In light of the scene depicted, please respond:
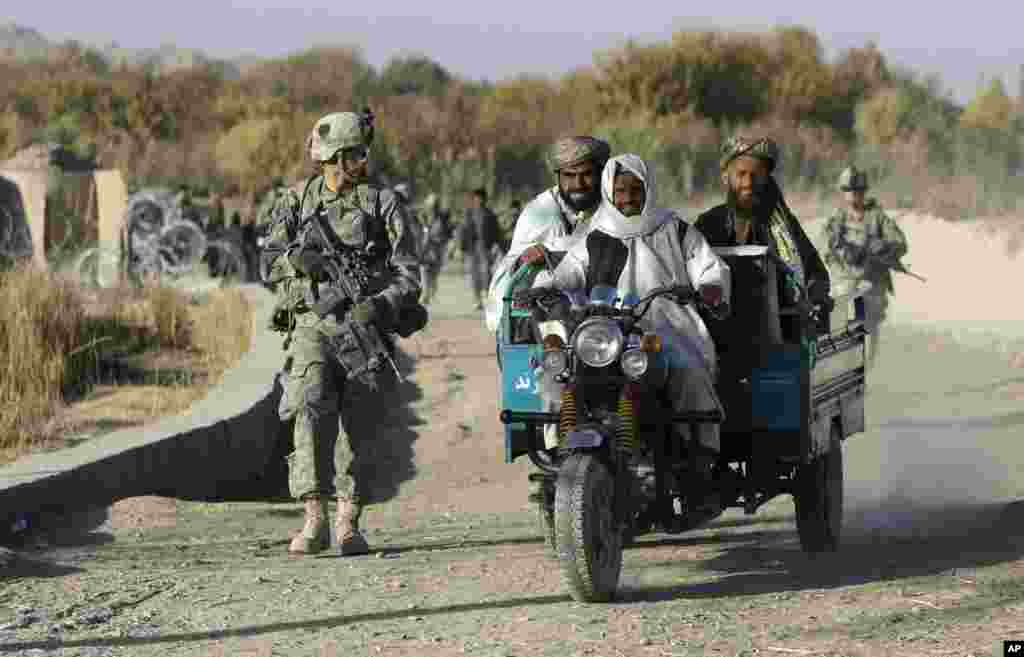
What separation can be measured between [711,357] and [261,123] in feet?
183

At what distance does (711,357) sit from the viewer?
816 centimetres

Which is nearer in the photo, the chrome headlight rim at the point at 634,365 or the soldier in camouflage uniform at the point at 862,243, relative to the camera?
the chrome headlight rim at the point at 634,365

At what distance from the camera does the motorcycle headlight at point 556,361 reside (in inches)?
306

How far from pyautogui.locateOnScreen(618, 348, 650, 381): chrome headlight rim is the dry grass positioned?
5093mm

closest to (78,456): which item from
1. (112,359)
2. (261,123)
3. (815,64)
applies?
(112,359)

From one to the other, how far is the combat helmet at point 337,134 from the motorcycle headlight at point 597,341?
83.4 inches

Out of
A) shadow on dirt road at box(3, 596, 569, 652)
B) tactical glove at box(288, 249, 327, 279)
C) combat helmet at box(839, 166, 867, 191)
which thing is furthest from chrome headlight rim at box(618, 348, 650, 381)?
combat helmet at box(839, 166, 867, 191)

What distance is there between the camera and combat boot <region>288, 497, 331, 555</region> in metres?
9.43

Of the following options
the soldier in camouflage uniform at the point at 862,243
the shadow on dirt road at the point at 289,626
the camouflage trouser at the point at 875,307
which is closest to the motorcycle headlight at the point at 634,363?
the shadow on dirt road at the point at 289,626

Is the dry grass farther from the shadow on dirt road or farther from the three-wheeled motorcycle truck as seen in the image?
the shadow on dirt road

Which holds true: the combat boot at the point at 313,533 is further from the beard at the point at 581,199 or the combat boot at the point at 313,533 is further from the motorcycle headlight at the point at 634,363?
the motorcycle headlight at the point at 634,363

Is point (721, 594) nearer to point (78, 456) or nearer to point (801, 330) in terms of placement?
point (801, 330)

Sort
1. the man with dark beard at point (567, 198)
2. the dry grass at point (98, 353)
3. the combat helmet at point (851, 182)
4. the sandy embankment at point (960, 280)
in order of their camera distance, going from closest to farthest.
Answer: the man with dark beard at point (567, 198), the dry grass at point (98, 353), the combat helmet at point (851, 182), the sandy embankment at point (960, 280)

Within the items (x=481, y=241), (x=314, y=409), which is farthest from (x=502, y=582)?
(x=481, y=241)
